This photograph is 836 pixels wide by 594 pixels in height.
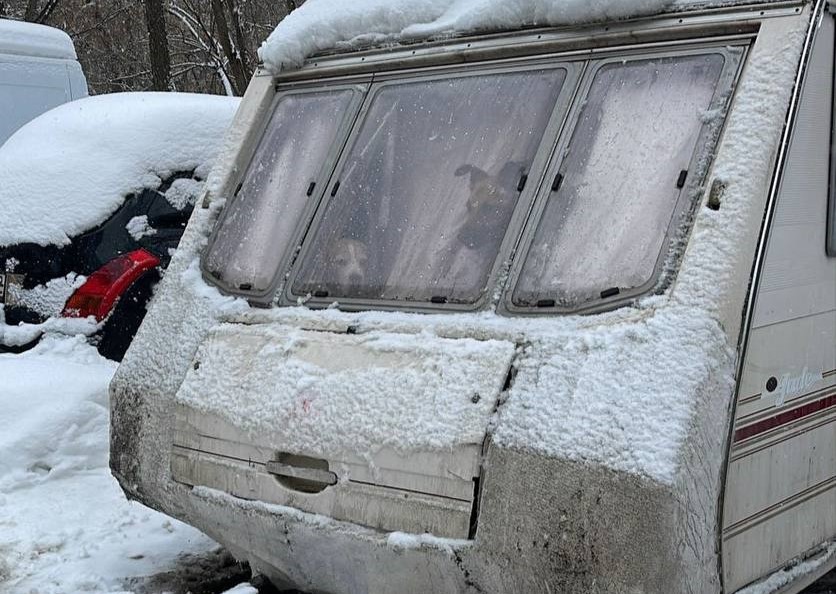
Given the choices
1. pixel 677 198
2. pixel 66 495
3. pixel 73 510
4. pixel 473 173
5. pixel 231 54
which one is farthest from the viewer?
pixel 231 54

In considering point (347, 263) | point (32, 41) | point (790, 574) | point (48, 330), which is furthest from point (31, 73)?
point (790, 574)

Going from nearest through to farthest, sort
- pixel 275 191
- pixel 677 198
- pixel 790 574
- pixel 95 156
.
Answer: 1. pixel 677 198
2. pixel 790 574
3. pixel 275 191
4. pixel 95 156

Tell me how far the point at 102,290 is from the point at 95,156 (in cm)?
88

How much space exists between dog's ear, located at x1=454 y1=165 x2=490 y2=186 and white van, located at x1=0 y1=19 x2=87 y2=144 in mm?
6374

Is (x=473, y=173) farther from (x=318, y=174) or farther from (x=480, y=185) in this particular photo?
(x=318, y=174)

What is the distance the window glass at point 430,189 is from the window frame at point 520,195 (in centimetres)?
2

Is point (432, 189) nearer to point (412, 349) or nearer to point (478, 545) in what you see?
point (412, 349)

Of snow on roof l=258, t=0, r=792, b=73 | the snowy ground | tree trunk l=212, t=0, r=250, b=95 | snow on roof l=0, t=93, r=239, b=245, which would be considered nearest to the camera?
snow on roof l=258, t=0, r=792, b=73

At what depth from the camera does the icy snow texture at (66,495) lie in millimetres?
4316

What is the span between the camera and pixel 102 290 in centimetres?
581

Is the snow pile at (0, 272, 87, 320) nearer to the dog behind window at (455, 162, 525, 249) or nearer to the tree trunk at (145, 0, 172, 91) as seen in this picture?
the dog behind window at (455, 162, 525, 249)

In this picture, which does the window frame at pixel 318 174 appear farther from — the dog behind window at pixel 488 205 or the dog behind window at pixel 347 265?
the dog behind window at pixel 488 205

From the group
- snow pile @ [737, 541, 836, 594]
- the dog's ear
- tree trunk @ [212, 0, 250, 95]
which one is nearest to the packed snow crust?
the dog's ear

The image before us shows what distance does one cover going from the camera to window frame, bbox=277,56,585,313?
3394 millimetres
